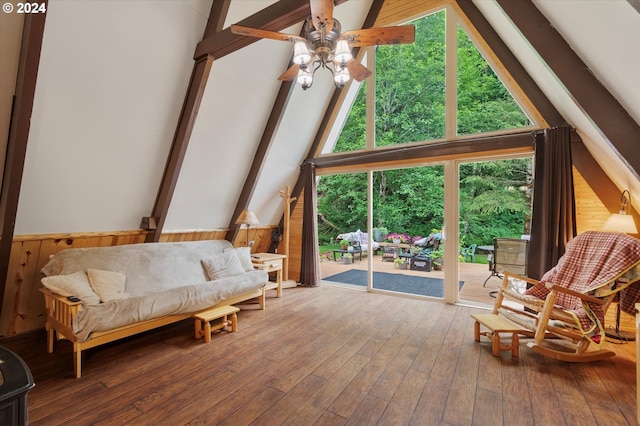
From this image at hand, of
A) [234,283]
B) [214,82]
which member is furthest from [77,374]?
[214,82]

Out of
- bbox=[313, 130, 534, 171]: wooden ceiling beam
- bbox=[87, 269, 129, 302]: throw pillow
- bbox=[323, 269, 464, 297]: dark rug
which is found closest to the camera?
bbox=[87, 269, 129, 302]: throw pillow

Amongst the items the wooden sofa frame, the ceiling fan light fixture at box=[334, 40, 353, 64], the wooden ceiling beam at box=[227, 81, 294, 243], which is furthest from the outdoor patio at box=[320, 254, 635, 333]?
the ceiling fan light fixture at box=[334, 40, 353, 64]

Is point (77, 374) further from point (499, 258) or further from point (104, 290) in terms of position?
point (499, 258)

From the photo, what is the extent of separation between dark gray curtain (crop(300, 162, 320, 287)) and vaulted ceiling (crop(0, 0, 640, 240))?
3.18 feet

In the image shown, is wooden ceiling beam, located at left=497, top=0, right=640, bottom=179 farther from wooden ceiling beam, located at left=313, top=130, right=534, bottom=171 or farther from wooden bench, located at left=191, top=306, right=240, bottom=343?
wooden bench, located at left=191, top=306, right=240, bottom=343

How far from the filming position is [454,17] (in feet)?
13.1

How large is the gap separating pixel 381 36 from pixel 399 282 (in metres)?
4.02

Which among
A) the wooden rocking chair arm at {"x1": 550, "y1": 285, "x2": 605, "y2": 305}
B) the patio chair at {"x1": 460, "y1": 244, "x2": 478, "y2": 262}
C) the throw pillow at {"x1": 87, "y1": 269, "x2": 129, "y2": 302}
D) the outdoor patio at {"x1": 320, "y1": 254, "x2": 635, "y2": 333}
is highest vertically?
the patio chair at {"x1": 460, "y1": 244, "x2": 478, "y2": 262}

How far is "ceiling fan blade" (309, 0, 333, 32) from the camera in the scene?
5.59 ft

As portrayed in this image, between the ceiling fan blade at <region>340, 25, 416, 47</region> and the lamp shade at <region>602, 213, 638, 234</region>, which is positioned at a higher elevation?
the ceiling fan blade at <region>340, 25, 416, 47</region>

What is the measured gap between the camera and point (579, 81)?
2.10 meters

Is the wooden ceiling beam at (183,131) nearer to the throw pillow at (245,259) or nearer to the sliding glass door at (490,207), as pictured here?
the throw pillow at (245,259)

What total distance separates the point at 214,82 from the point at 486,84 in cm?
352

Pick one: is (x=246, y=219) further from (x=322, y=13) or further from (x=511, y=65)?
(x=511, y=65)
